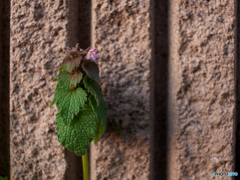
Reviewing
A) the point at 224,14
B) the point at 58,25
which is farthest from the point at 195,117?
the point at 58,25

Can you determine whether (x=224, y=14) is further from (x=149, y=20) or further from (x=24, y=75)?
(x=24, y=75)

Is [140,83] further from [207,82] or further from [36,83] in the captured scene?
[36,83]

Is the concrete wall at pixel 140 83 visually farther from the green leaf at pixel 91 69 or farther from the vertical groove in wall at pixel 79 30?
the green leaf at pixel 91 69

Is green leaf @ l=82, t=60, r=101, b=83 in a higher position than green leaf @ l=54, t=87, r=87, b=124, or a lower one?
higher
